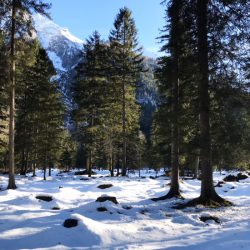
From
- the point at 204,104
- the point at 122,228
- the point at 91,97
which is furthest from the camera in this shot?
the point at 91,97

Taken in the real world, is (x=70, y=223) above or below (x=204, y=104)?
below

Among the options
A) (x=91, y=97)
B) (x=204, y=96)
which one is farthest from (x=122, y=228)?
(x=91, y=97)

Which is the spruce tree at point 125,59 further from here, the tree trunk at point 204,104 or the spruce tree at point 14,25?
the tree trunk at point 204,104

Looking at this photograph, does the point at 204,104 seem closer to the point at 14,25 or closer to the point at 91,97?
the point at 14,25

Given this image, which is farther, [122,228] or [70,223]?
[122,228]

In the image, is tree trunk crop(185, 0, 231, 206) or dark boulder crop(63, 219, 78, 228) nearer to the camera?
dark boulder crop(63, 219, 78, 228)

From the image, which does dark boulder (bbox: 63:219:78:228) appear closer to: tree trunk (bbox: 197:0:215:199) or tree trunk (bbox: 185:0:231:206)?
tree trunk (bbox: 185:0:231:206)

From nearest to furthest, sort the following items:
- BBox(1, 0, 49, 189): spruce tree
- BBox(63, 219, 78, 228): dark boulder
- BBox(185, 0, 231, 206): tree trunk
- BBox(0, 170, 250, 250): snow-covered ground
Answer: BBox(0, 170, 250, 250): snow-covered ground, BBox(63, 219, 78, 228): dark boulder, BBox(185, 0, 231, 206): tree trunk, BBox(1, 0, 49, 189): spruce tree

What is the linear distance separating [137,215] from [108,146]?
77.9ft

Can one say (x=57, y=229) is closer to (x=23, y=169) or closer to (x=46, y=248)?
(x=46, y=248)

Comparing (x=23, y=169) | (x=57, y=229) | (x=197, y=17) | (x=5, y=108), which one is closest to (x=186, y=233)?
(x=57, y=229)

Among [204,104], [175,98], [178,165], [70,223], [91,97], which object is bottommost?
[70,223]

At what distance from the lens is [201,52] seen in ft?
52.7

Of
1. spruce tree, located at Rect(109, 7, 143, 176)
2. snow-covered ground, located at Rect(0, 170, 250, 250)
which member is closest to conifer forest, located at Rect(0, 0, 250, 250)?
snow-covered ground, located at Rect(0, 170, 250, 250)
